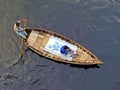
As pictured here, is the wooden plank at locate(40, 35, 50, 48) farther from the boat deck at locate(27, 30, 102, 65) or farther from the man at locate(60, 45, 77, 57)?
the man at locate(60, 45, 77, 57)

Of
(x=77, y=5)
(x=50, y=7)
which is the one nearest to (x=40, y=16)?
(x=50, y=7)

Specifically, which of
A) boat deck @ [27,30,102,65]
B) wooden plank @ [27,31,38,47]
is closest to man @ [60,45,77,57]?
boat deck @ [27,30,102,65]

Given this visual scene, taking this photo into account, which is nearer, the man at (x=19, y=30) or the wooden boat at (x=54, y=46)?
the wooden boat at (x=54, y=46)

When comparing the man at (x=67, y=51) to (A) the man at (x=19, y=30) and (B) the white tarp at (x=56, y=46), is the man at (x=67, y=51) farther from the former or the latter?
(A) the man at (x=19, y=30)

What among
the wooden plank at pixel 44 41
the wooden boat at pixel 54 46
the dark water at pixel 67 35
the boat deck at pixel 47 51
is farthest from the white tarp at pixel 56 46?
the dark water at pixel 67 35

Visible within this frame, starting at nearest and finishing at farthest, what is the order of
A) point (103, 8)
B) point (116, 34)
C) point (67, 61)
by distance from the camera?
point (67, 61)
point (116, 34)
point (103, 8)

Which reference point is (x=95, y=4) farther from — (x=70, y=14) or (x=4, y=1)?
(x=4, y=1)

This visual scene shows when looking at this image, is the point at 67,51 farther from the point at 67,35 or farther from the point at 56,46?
the point at 67,35

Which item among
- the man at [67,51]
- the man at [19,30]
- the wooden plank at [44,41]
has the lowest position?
the man at [67,51]

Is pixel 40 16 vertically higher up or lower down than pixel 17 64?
higher up
